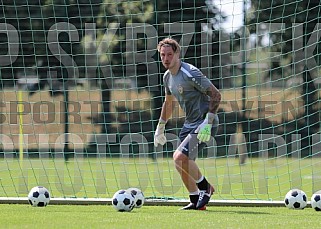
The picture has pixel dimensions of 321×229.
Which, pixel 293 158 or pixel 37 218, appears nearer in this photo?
pixel 37 218

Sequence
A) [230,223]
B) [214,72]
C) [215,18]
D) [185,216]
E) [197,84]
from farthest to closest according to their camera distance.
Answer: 1. [214,72]
2. [215,18]
3. [197,84]
4. [185,216]
5. [230,223]

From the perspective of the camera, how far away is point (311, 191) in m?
12.5

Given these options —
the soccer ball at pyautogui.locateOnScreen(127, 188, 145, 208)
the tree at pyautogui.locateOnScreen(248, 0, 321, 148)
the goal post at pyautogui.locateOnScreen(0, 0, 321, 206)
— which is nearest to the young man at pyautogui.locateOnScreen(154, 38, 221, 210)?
the soccer ball at pyautogui.locateOnScreen(127, 188, 145, 208)

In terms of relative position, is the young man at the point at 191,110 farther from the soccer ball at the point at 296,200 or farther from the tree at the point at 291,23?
the tree at the point at 291,23

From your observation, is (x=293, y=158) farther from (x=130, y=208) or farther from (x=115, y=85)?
(x=130, y=208)

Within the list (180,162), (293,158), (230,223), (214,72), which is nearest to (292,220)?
(230,223)

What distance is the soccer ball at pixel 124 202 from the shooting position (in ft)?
27.4

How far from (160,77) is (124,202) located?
719 centimetres

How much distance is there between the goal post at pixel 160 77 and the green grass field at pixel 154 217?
95 centimetres

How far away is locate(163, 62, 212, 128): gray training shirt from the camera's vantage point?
340 inches

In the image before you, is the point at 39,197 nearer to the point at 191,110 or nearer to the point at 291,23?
the point at 191,110

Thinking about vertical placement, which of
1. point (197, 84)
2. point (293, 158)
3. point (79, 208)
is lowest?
point (293, 158)

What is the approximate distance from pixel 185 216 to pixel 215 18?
197 inches

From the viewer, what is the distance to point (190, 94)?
870 cm
